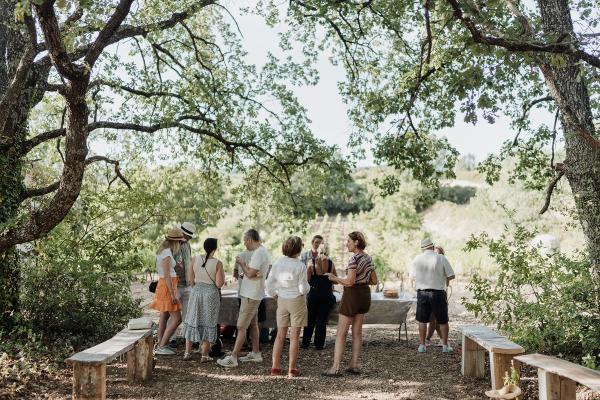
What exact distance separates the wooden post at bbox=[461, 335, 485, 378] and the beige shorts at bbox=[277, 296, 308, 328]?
1.97 m

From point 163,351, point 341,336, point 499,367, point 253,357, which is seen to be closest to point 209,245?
point 253,357

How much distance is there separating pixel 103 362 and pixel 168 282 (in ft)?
8.13

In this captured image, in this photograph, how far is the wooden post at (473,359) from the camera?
6.99 m

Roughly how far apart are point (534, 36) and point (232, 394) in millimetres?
4939

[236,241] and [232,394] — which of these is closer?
[232,394]

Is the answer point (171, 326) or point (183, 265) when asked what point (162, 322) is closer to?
point (171, 326)

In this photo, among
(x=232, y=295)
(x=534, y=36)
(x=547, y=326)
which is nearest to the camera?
(x=534, y=36)

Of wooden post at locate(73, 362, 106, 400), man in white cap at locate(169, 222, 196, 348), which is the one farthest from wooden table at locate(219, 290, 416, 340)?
wooden post at locate(73, 362, 106, 400)

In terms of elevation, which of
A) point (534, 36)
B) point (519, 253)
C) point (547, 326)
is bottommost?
point (547, 326)

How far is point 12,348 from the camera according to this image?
6.93 metres

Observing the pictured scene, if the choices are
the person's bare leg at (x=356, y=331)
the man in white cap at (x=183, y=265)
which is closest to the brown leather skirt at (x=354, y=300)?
the person's bare leg at (x=356, y=331)

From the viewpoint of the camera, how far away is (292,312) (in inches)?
271

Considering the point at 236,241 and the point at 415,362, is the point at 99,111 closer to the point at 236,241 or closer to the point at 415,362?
the point at 415,362

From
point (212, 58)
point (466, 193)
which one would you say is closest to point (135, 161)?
point (212, 58)
